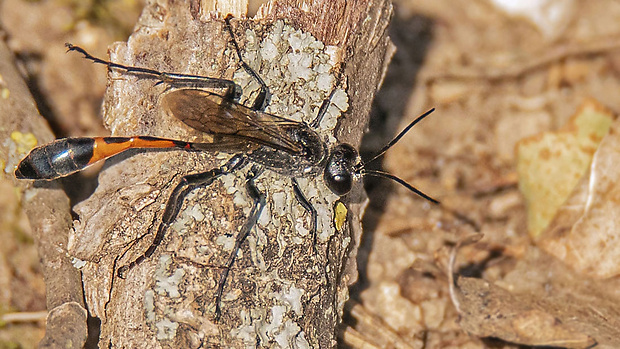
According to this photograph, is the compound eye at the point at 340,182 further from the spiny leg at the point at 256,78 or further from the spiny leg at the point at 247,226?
the spiny leg at the point at 256,78

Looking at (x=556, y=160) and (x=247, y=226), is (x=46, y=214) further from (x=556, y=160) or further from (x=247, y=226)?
(x=556, y=160)

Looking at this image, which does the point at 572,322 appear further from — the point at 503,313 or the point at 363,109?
the point at 363,109

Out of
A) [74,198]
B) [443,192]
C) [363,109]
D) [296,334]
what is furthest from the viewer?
[443,192]

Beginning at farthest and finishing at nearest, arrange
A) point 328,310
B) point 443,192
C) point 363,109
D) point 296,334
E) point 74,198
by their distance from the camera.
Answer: point 443,192 → point 74,198 → point 363,109 → point 328,310 → point 296,334

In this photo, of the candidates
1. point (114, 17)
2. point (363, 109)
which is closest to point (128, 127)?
point (363, 109)

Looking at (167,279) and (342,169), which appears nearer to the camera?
(167,279)

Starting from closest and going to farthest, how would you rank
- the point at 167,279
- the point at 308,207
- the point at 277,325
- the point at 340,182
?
the point at 167,279, the point at 277,325, the point at 308,207, the point at 340,182

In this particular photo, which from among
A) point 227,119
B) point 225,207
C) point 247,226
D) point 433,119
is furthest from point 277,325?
point 433,119
